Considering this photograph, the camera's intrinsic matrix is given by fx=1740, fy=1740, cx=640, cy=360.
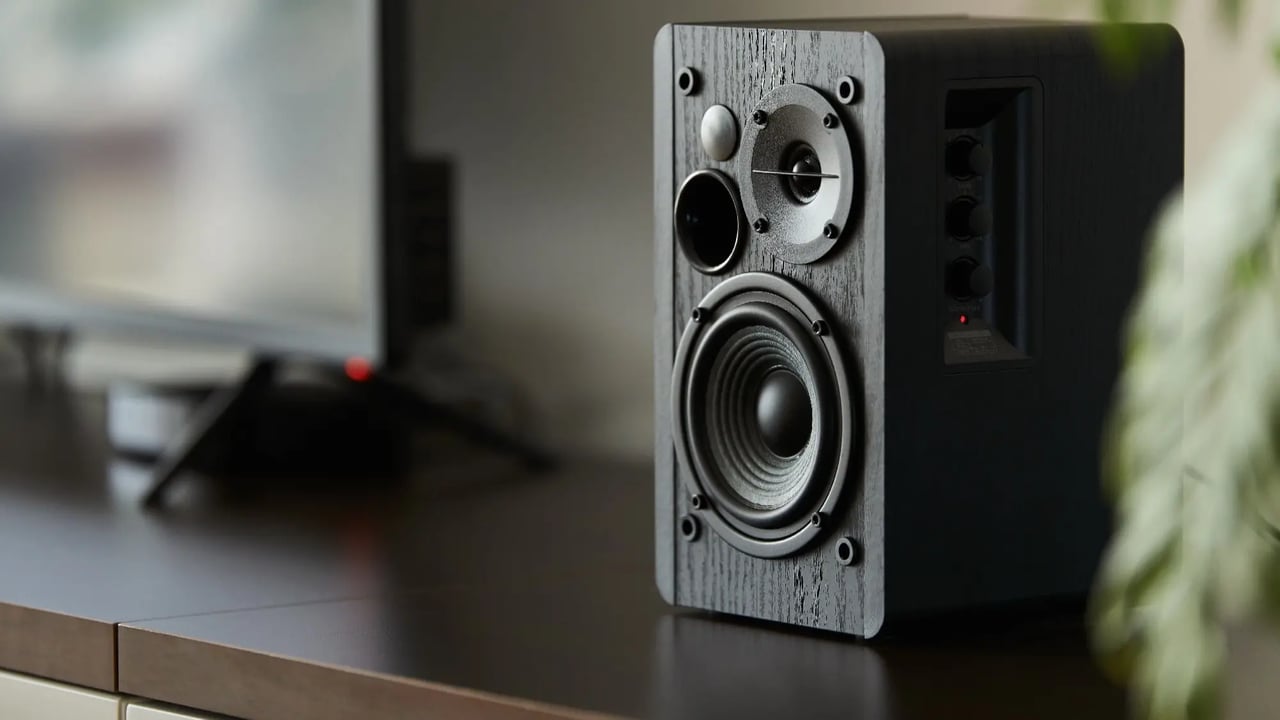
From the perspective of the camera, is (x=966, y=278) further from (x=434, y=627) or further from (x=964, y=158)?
(x=434, y=627)

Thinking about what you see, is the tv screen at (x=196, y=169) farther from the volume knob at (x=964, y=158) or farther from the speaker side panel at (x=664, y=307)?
the volume knob at (x=964, y=158)

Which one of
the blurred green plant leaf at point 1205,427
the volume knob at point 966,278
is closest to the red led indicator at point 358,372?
the volume knob at point 966,278

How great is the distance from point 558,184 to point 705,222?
731 millimetres

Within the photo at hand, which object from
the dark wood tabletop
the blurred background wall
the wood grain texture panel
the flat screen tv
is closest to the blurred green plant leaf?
the dark wood tabletop

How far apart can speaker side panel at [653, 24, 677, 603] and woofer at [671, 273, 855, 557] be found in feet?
0.04

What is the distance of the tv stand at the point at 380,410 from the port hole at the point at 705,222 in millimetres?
608

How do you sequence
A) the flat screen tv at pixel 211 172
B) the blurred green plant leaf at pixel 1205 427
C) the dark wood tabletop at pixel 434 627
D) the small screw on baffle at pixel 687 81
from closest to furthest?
the blurred green plant leaf at pixel 1205 427 < the dark wood tabletop at pixel 434 627 < the small screw on baffle at pixel 687 81 < the flat screen tv at pixel 211 172

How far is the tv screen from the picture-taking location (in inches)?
54.2

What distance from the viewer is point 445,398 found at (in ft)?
5.24

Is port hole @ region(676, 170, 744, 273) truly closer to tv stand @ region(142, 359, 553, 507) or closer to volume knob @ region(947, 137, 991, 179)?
volume knob @ region(947, 137, 991, 179)

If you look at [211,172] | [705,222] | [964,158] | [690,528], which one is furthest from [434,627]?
[211,172]

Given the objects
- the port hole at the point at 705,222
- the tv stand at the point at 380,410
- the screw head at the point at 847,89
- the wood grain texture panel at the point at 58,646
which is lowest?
the wood grain texture panel at the point at 58,646

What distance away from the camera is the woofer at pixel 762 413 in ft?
2.76

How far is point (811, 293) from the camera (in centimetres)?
84
